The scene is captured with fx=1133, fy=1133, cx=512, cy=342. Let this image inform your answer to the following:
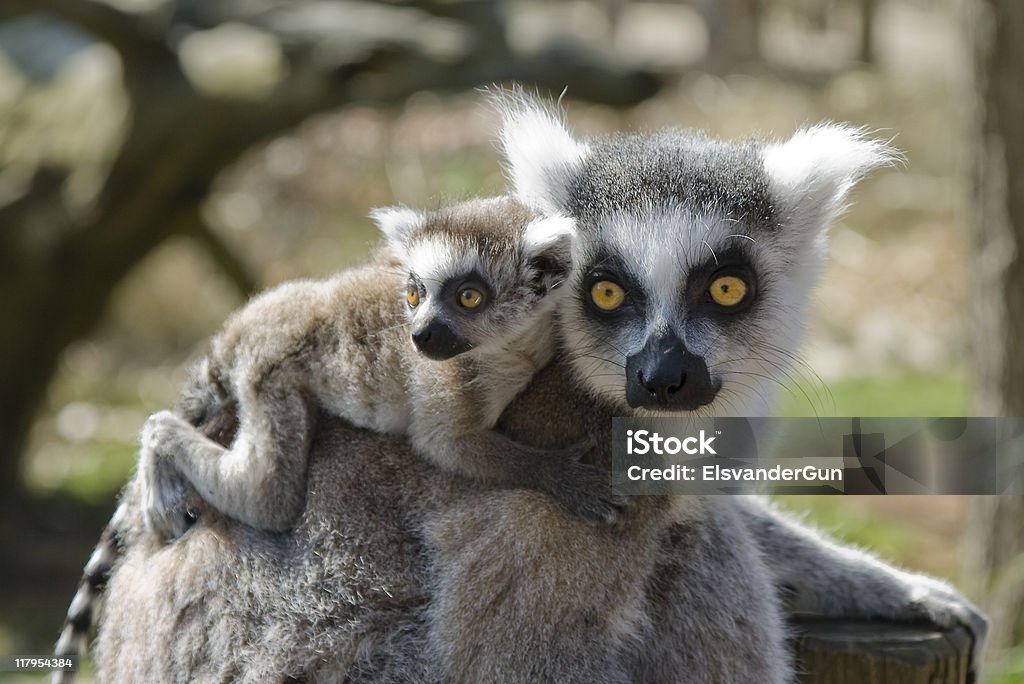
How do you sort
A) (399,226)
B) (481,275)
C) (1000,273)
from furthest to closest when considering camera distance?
(1000,273), (399,226), (481,275)

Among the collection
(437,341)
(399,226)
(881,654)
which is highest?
(399,226)

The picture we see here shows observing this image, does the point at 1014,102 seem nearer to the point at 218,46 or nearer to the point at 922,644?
the point at 922,644

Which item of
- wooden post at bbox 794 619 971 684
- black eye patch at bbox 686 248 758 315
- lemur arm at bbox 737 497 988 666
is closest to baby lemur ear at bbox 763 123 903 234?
black eye patch at bbox 686 248 758 315

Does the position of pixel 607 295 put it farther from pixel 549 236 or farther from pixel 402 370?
pixel 402 370

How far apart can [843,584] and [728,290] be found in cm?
149

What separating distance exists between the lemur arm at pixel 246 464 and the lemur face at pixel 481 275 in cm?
54

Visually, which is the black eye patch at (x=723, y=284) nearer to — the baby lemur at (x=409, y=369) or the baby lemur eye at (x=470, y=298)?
the baby lemur at (x=409, y=369)

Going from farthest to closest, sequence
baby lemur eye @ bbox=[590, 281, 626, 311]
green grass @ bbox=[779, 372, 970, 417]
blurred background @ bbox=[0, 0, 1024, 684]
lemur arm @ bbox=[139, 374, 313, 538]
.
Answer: green grass @ bbox=[779, 372, 970, 417], blurred background @ bbox=[0, 0, 1024, 684], lemur arm @ bbox=[139, 374, 313, 538], baby lemur eye @ bbox=[590, 281, 626, 311]

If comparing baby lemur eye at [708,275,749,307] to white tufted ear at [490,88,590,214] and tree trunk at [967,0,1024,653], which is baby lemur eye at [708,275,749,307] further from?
tree trunk at [967,0,1024,653]

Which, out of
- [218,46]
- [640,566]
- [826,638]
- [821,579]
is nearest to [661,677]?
[640,566]

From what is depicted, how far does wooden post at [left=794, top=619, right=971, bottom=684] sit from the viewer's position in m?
3.81

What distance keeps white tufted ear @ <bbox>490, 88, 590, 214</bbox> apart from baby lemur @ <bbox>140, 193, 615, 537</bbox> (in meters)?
0.08

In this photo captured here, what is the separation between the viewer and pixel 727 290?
3430mm

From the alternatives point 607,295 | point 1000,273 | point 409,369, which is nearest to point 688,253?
point 607,295
